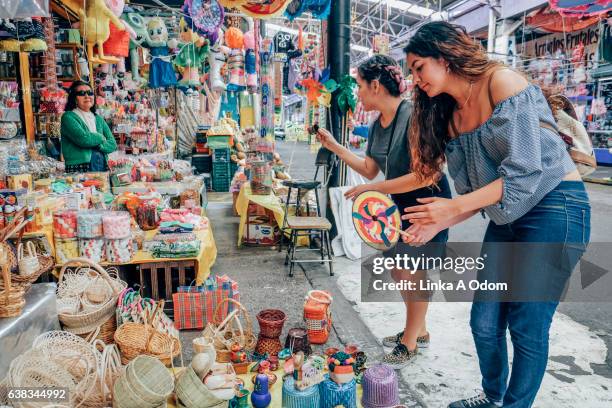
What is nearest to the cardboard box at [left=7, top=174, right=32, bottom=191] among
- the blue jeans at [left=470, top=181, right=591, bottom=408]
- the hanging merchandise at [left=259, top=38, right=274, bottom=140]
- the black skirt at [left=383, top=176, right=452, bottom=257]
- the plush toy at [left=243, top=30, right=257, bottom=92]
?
the black skirt at [left=383, top=176, right=452, bottom=257]

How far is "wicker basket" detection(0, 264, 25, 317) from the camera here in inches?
78.8

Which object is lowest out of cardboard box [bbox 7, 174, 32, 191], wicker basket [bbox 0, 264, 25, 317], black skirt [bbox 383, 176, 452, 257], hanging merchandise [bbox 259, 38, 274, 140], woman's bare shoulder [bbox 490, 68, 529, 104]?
wicker basket [bbox 0, 264, 25, 317]

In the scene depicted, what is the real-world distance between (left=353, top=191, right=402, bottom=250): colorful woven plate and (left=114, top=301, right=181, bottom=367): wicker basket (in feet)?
3.58

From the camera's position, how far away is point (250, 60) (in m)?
8.01

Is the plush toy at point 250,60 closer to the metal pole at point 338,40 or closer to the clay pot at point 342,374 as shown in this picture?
the metal pole at point 338,40

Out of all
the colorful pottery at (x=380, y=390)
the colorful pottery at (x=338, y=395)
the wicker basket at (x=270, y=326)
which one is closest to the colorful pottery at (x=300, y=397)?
the colorful pottery at (x=338, y=395)

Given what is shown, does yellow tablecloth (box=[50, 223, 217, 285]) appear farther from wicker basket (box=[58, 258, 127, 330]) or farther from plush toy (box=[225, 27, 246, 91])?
plush toy (box=[225, 27, 246, 91])

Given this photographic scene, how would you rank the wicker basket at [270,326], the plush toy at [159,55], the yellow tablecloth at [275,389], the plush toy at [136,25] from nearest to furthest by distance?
1. the yellow tablecloth at [275,389]
2. the wicker basket at [270,326]
3. the plush toy at [136,25]
4. the plush toy at [159,55]

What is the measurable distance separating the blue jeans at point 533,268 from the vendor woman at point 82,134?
3.91 metres

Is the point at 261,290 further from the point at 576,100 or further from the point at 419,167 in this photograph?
the point at 576,100

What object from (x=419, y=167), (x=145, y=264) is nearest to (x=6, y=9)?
(x=145, y=264)

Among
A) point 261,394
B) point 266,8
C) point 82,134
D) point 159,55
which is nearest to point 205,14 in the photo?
point 266,8

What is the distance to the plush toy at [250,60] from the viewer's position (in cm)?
784

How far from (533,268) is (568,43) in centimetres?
1472
